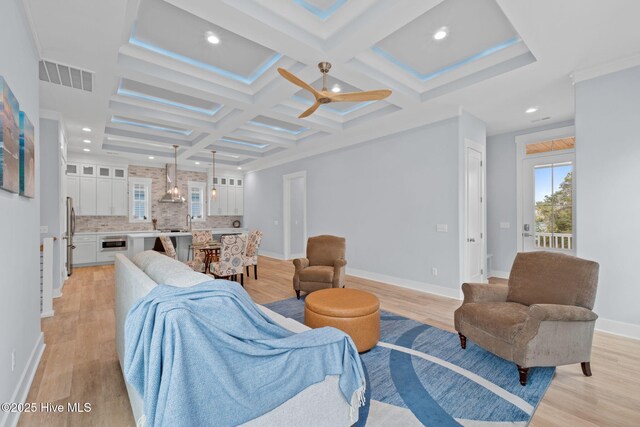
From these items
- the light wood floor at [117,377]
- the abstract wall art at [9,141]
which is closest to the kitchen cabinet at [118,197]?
the light wood floor at [117,377]

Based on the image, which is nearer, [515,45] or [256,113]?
[515,45]

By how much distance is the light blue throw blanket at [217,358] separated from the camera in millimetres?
1062

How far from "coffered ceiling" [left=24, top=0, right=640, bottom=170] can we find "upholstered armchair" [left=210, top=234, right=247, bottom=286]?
1994 millimetres

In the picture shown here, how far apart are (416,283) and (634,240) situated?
103 inches

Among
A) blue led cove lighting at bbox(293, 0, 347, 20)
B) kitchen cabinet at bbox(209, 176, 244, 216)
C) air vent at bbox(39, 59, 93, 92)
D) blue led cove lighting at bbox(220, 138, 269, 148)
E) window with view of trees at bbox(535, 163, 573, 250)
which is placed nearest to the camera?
blue led cove lighting at bbox(293, 0, 347, 20)

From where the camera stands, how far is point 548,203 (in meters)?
4.99

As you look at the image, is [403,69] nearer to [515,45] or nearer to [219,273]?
[515,45]

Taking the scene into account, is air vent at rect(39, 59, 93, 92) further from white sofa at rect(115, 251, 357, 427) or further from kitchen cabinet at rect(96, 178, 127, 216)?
kitchen cabinet at rect(96, 178, 127, 216)

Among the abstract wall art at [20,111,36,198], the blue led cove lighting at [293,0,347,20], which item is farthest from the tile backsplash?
the blue led cove lighting at [293,0,347,20]

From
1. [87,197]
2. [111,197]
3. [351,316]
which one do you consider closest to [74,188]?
[87,197]

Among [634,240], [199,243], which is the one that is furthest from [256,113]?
[634,240]

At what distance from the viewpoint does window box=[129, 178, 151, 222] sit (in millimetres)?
7871

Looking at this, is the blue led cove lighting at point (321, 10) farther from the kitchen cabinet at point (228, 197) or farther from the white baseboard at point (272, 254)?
the kitchen cabinet at point (228, 197)

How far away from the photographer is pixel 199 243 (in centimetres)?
554
